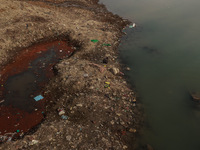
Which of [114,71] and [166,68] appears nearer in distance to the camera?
[114,71]

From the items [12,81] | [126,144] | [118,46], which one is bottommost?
[12,81]

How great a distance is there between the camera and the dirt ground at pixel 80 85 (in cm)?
441

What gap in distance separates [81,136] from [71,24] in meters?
7.93

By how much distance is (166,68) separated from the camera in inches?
292

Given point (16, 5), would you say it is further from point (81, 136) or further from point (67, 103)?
point (81, 136)

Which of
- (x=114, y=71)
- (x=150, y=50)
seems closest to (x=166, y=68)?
(x=150, y=50)

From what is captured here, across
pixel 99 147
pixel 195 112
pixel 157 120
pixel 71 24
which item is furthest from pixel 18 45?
pixel 195 112

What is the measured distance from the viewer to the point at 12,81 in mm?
6625

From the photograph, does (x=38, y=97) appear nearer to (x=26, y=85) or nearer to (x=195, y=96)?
(x=26, y=85)

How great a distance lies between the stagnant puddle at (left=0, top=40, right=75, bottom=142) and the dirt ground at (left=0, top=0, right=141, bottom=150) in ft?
1.30

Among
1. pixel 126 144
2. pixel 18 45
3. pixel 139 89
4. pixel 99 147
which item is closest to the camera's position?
pixel 99 147

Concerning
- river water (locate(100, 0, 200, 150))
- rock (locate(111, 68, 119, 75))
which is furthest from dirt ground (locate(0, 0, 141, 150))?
river water (locate(100, 0, 200, 150))

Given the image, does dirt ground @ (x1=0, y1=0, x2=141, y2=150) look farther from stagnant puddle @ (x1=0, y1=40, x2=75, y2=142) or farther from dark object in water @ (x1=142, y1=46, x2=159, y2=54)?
dark object in water @ (x1=142, y1=46, x2=159, y2=54)

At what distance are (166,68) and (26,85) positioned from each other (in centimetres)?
667
